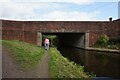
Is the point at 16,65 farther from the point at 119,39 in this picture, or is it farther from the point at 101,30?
the point at 101,30

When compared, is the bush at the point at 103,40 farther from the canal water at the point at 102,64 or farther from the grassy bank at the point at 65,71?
the grassy bank at the point at 65,71

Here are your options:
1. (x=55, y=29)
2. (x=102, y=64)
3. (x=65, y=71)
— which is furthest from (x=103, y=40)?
(x=65, y=71)

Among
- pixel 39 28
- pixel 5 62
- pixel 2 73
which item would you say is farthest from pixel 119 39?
pixel 2 73

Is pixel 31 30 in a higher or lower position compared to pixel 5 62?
higher

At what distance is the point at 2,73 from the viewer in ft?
35.3

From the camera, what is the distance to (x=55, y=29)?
137 ft

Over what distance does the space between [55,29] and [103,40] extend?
7.80 meters

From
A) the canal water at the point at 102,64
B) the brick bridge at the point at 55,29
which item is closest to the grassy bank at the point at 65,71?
the canal water at the point at 102,64

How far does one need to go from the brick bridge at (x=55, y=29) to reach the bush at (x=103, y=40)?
0.78 m

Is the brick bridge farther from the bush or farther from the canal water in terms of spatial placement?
the canal water

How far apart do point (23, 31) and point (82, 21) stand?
380 inches

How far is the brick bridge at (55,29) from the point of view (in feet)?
135

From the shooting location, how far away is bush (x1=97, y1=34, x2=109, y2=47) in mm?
40622

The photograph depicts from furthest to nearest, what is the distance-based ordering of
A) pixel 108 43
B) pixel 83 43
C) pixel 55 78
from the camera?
pixel 83 43 → pixel 108 43 → pixel 55 78
